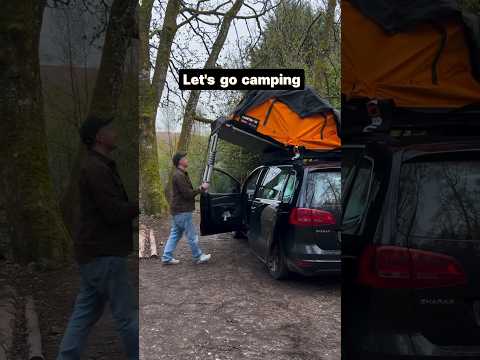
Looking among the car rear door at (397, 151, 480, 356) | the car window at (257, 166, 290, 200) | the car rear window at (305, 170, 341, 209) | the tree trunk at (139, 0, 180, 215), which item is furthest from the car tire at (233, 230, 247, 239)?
the car rear door at (397, 151, 480, 356)

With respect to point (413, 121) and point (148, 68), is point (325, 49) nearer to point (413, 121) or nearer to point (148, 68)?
point (413, 121)

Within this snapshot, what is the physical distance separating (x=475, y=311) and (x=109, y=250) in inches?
56.5

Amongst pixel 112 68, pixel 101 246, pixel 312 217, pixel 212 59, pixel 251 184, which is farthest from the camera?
pixel 251 184

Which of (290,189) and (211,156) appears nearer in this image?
(211,156)

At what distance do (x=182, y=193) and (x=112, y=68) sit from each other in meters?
1.76

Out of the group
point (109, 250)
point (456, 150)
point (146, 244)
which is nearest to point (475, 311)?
point (456, 150)

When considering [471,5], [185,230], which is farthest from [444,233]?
[185,230]

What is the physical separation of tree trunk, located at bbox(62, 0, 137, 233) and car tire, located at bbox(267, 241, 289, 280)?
79.2 inches

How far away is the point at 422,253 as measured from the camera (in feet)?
5.50

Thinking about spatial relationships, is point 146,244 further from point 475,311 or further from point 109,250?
point 475,311

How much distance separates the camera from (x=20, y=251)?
1.93 meters

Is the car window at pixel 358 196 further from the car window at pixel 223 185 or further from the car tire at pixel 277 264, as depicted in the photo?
the car window at pixel 223 185

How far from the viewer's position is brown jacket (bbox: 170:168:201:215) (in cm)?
332

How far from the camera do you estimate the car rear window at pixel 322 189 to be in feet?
11.2
